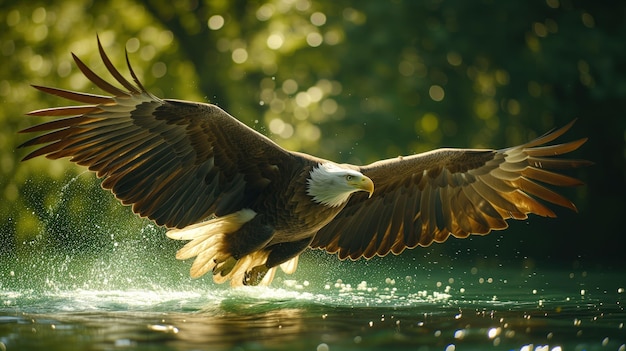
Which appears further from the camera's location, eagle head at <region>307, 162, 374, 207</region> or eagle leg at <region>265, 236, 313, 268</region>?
eagle leg at <region>265, 236, 313, 268</region>

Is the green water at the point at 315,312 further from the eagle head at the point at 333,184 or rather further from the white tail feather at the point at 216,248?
the eagle head at the point at 333,184

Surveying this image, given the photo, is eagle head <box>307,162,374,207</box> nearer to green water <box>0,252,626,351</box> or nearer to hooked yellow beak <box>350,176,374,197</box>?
hooked yellow beak <box>350,176,374,197</box>

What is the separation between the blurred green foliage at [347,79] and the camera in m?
14.5

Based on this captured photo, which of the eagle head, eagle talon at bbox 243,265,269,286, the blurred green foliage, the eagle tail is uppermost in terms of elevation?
the blurred green foliage

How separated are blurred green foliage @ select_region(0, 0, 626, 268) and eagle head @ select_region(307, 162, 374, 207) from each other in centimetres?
657

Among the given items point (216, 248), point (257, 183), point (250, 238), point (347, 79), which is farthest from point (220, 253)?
point (347, 79)

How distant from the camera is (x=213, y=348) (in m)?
4.84

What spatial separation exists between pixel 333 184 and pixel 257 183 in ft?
1.95

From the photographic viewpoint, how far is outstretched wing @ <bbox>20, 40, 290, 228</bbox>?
6.38m

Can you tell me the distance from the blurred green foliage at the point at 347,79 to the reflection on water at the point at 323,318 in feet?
18.5

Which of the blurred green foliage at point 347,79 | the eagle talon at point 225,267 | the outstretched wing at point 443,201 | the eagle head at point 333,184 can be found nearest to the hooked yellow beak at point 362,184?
the eagle head at point 333,184

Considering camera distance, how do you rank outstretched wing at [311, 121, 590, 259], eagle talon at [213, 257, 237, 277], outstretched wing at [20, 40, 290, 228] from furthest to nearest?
outstretched wing at [311, 121, 590, 259] < eagle talon at [213, 257, 237, 277] < outstretched wing at [20, 40, 290, 228]

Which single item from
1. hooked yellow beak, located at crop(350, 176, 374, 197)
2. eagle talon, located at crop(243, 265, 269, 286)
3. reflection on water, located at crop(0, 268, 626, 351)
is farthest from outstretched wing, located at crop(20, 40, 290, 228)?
reflection on water, located at crop(0, 268, 626, 351)

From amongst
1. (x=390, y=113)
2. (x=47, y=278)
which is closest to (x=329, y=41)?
(x=390, y=113)
